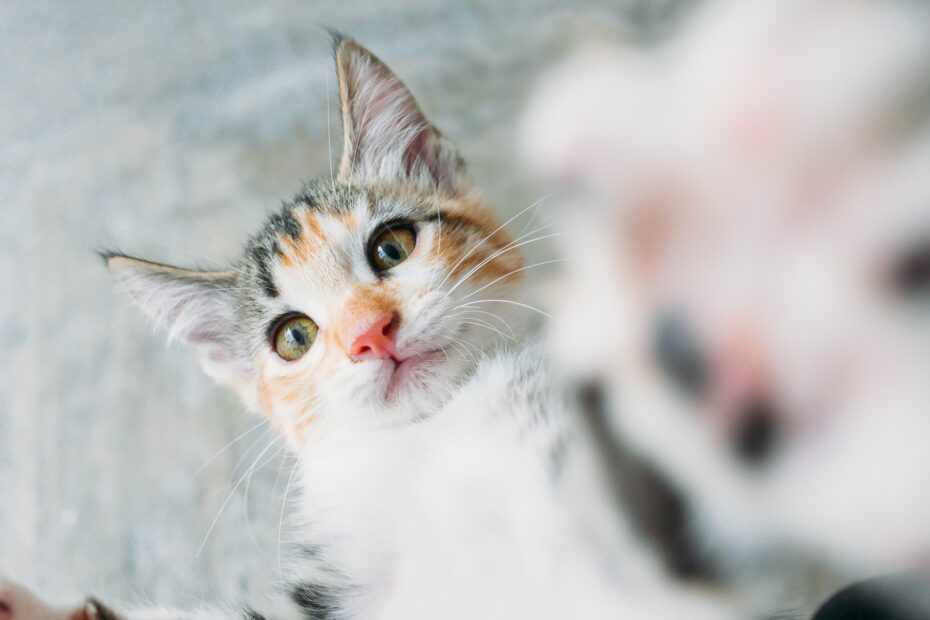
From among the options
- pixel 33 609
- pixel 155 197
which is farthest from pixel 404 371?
pixel 155 197

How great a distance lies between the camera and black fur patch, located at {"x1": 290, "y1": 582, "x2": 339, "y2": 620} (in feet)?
1.91

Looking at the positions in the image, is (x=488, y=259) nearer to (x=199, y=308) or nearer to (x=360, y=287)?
(x=360, y=287)

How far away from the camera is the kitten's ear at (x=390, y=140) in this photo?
0.69 m

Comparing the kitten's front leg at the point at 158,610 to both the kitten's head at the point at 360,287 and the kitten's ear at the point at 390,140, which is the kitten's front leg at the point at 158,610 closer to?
the kitten's head at the point at 360,287

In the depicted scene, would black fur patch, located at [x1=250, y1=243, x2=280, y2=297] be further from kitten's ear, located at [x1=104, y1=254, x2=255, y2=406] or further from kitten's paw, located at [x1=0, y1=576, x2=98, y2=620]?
kitten's paw, located at [x1=0, y1=576, x2=98, y2=620]

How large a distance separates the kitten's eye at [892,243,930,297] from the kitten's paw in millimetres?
→ 598

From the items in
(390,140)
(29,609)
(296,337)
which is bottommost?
(29,609)

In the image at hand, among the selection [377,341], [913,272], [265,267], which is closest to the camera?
[913,272]

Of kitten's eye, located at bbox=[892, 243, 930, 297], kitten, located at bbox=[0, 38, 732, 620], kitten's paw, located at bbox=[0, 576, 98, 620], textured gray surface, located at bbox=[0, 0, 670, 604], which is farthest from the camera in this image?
textured gray surface, located at bbox=[0, 0, 670, 604]

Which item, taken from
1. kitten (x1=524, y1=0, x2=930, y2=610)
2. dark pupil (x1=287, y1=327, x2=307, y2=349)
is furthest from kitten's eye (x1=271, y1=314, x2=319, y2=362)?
kitten (x1=524, y1=0, x2=930, y2=610)

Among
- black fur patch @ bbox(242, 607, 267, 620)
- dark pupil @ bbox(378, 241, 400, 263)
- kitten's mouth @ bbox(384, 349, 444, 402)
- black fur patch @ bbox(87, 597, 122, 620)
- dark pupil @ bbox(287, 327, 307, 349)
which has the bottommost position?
black fur patch @ bbox(87, 597, 122, 620)

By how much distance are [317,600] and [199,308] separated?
290 millimetres

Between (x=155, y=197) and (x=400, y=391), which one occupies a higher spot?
(x=155, y=197)

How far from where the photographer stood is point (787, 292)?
0.95ft
